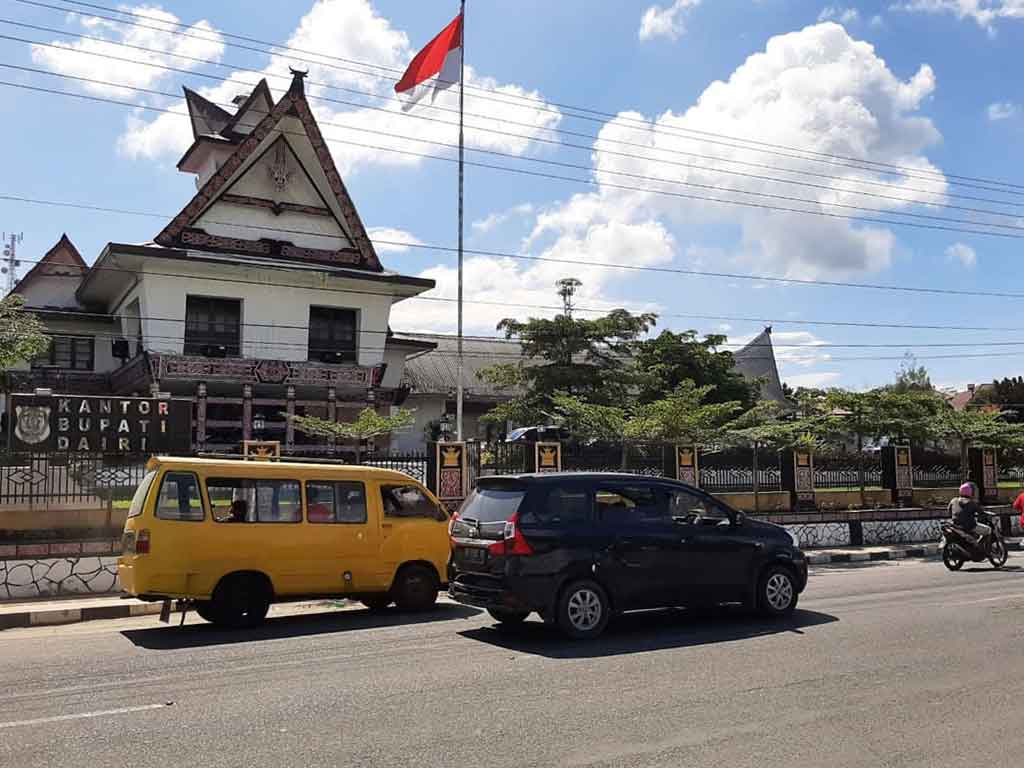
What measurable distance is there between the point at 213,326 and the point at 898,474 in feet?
82.1

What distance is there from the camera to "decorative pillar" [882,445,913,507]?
86.0 feet

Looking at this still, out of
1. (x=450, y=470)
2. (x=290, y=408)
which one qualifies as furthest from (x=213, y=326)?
(x=450, y=470)

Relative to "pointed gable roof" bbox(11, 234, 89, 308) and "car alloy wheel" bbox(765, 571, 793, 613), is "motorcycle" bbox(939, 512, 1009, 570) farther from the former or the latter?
"pointed gable roof" bbox(11, 234, 89, 308)

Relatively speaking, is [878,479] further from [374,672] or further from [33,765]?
[33,765]

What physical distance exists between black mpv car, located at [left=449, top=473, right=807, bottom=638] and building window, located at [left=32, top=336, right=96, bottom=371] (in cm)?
3477

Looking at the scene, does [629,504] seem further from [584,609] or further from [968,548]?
[968,548]

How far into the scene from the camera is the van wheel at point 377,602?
11862 mm

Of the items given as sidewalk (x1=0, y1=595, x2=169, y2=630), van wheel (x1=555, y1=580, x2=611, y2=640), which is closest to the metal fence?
sidewalk (x1=0, y1=595, x2=169, y2=630)

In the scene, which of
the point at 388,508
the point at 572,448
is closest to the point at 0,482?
the point at 388,508

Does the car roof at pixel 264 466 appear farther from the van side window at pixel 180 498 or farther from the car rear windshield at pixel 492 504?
the car rear windshield at pixel 492 504

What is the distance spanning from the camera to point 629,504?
32.6 ft

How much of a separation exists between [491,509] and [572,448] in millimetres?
10358

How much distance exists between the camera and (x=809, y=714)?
252 inches

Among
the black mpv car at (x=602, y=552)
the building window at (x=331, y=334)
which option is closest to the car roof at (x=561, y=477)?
the black mpv car at (x=602, y=552)
